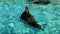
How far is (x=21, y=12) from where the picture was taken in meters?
1.51

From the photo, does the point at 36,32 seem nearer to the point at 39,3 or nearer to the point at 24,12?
the point at 24,12

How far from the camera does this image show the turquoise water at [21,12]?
1.36 m

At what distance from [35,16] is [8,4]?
0.27 meters

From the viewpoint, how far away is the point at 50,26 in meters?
1.39

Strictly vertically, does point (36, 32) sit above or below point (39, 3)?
below

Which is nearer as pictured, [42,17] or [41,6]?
[42,17]

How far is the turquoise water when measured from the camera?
1.36 meters

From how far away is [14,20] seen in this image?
1446 millimetres

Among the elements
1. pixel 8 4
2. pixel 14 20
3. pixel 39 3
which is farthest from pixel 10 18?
pixel 39 3

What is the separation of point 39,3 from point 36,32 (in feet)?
1.13

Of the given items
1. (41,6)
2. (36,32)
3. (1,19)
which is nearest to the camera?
(36,32)

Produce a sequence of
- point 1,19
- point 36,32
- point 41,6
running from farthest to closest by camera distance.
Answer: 1. point 41,6
2. point 1,19
3. point 36,32

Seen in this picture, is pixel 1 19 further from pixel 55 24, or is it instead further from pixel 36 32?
pixel 55 24

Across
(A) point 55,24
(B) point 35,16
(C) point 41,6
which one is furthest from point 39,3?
(A) point 55,24
